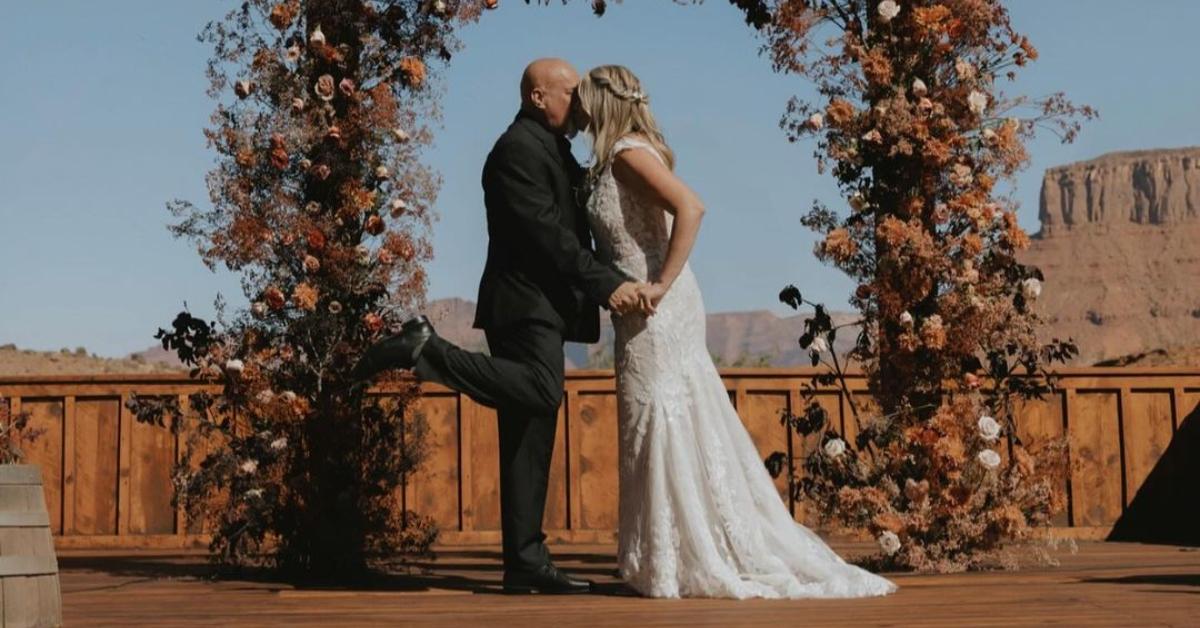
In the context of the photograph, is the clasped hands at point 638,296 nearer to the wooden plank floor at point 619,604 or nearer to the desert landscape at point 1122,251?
the wooden plank floor at point 619,604

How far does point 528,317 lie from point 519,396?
27 cm

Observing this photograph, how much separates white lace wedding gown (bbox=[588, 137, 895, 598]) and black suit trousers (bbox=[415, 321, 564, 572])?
0.85ft

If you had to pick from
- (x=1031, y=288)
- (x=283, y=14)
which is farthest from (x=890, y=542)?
(x=283, y=14)

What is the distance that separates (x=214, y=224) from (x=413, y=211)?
0.84 m

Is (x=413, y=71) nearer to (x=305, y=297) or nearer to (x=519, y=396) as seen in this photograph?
(x=305, y=297)

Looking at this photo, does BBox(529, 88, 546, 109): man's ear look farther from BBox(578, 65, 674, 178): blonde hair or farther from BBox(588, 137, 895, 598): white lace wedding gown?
BBox(588, 137, 895, 598): white lace wedding gown

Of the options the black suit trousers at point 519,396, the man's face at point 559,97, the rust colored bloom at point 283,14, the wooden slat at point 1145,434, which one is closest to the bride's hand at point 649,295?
the black suit trousers at point 519,396

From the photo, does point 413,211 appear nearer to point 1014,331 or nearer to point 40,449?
point 1014,331

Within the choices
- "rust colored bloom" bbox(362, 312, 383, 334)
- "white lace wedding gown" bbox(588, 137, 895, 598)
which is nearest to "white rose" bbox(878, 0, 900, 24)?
"white lace wedding gown" bbox(588, 137, 895, 598)

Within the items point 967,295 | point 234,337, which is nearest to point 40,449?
point 234,337

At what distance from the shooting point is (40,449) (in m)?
9.61

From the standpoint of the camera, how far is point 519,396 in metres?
5.12

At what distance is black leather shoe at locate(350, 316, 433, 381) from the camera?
5.14m

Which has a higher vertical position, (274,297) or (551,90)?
(551,90)
